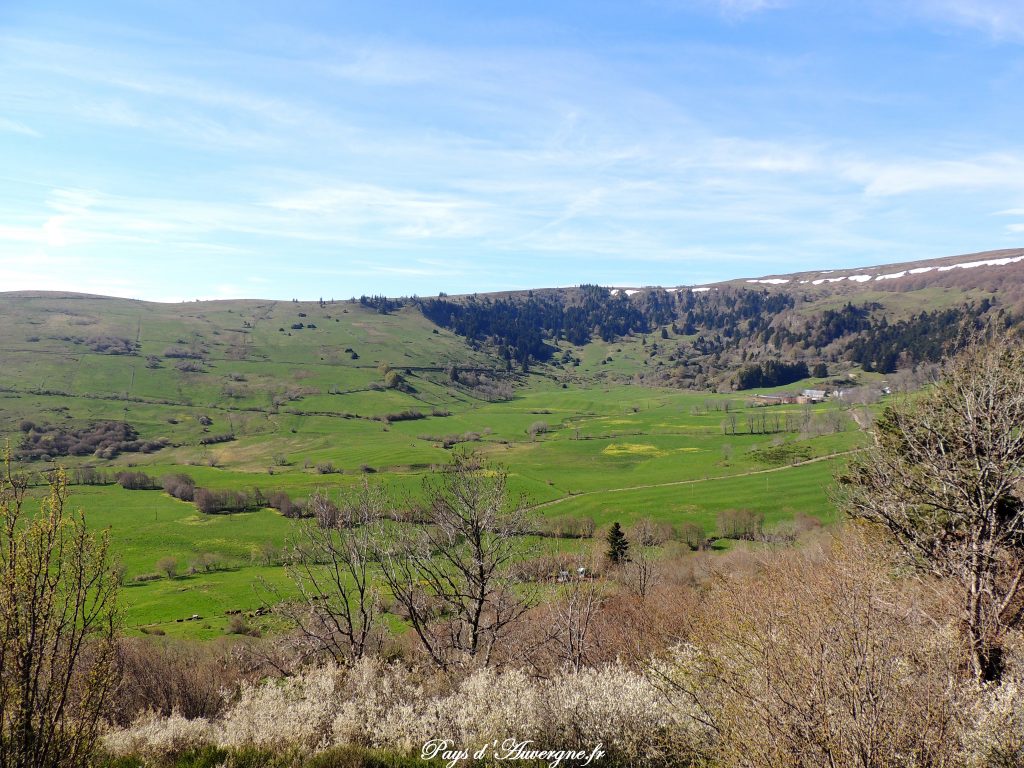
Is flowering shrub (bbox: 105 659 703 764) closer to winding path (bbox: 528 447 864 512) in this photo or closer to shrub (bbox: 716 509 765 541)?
shrub (bbox: 716 509 765 541)

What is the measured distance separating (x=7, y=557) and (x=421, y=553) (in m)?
18.3

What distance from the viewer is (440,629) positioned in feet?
112

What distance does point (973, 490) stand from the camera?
21.4m

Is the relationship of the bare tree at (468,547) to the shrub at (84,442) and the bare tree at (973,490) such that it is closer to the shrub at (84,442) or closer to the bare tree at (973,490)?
the bare tree at (973,490)

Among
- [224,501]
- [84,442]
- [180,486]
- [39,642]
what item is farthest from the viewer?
[84,442]

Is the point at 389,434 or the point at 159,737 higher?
the point at 159,737

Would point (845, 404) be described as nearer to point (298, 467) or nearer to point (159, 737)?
point (298, 467)

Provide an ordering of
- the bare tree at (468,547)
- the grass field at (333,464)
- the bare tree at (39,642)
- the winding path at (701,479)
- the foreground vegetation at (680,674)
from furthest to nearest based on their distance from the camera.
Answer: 1. the winding path at (701,479)
2. the grass field at (333,464)
3. the bare tree at (468,547)
4. the foreground vegetation at (680,674)
5. the bare tree at (39,642)

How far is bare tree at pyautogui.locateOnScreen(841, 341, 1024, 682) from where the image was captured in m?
18.3

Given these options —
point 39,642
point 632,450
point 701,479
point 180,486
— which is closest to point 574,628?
point 39,642

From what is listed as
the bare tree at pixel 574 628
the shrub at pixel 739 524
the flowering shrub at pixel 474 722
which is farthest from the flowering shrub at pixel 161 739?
the shrub at pixel 739 524

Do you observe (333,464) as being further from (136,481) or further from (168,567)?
(168,567)

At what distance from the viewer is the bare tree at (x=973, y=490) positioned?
18.3 m

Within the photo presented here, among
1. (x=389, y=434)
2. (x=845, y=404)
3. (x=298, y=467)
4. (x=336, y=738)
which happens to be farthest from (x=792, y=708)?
(x=845, y=404)
